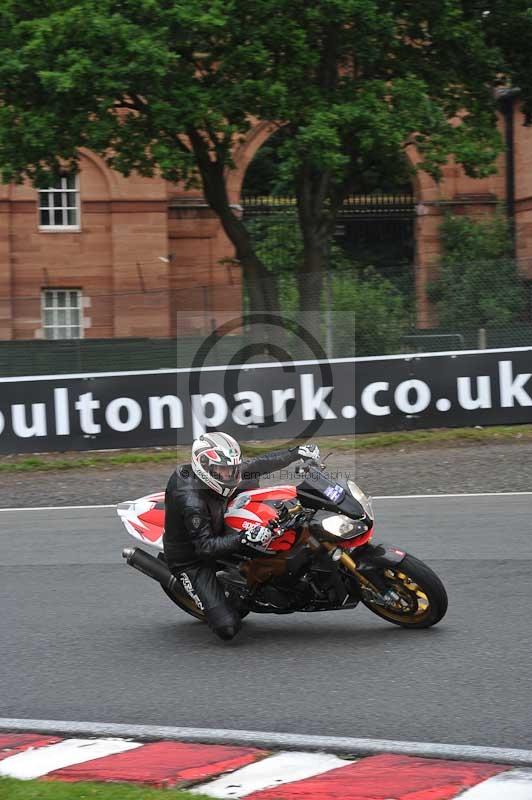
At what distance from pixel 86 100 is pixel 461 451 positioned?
34.4 ft

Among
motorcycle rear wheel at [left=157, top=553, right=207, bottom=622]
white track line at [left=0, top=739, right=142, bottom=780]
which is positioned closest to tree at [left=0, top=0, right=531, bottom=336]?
motorcycle rear wheel at [left=157, top=553, right=207, bottom=622]

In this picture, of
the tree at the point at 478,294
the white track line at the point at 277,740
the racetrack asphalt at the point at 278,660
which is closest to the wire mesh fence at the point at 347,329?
the tree at the point at 478,294

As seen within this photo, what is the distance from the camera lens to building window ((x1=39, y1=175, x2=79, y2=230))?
35000 millimetres

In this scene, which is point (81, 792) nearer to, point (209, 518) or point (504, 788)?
point (504, 788)

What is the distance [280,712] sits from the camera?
5719 millimetres

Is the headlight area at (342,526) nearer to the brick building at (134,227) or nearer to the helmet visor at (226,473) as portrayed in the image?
the helmet visor at (226,473)

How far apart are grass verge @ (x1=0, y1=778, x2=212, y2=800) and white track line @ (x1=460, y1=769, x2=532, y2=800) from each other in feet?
3.49

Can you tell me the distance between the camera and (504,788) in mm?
4539

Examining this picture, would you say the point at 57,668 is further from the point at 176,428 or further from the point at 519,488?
the point at 176,428

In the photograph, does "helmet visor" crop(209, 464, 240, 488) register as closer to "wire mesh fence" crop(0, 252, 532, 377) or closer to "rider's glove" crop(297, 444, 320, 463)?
"rider's glove" crop(297, 444, 320, 463)

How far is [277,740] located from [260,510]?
5.96 feet

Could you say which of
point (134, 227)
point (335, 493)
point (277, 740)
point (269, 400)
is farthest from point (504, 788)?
point (134, 227)

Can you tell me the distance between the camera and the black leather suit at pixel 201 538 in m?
6.85

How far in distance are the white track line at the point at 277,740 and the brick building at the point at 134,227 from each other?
27787mm
